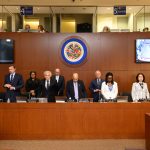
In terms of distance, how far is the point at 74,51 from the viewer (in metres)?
9.78

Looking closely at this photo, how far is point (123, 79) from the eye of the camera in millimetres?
9781

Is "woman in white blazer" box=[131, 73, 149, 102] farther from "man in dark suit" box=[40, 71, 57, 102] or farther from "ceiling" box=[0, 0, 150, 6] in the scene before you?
"ceiling" box=[0, 0, 150, 6]

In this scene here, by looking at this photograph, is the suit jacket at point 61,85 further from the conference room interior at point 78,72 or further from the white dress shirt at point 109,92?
the white dress shirt at point 109,92

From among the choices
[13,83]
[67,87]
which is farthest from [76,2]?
[13,83]

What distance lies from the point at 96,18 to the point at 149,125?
268 inches

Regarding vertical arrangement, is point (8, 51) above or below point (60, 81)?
above

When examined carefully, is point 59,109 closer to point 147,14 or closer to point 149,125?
point 149,125

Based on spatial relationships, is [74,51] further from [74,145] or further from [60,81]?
[74,145]

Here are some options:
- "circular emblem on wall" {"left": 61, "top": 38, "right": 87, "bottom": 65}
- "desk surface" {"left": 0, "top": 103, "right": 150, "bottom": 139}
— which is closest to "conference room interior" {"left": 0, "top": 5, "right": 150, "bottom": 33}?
"circular emblem on wall" {"left": 61, "top": 38, "right": 87, "bottom": 65}

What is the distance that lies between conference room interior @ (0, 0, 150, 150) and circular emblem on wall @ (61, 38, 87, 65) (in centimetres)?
9

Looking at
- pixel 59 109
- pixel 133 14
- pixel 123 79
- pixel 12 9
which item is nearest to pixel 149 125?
pixel 59 109

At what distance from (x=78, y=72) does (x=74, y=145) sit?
371 cm

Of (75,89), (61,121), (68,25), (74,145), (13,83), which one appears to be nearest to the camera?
(74,145)

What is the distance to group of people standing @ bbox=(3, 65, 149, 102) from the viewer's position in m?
7.59
